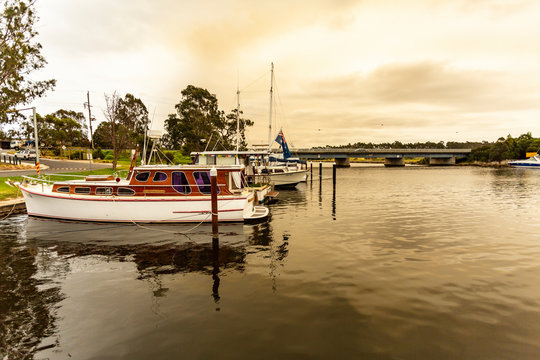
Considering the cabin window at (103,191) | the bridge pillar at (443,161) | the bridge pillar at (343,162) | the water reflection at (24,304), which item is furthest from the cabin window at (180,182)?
the bridge pillar at (443,161)

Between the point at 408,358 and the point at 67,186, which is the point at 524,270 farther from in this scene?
the point at 67,186

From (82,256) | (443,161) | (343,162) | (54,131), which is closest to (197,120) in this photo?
(54,131)

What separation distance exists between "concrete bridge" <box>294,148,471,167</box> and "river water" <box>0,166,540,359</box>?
88999 mm

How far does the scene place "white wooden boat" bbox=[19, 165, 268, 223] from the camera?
50.4 feet

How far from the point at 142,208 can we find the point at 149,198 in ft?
2.35

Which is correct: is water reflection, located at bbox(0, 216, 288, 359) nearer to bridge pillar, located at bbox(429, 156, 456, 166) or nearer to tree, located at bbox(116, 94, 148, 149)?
tree, located at bbox(116, 94, 148, 149)

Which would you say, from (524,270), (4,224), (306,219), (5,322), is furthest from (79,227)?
(524,270)

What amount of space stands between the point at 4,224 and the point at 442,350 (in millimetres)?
22245

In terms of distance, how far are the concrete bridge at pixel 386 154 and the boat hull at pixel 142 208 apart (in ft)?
286

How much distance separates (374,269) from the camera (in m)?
10.0

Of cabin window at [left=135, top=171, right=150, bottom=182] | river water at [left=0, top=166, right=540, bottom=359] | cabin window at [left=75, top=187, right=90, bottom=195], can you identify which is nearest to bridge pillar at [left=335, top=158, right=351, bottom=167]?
river water at [left=0, top=166, right=540, bottom=359]

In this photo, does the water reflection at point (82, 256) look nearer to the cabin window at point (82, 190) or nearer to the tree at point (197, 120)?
the cabin window at point (82, 190)

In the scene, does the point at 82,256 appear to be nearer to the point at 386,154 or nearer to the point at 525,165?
the point at 386,154

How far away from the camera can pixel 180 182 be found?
15836mm
